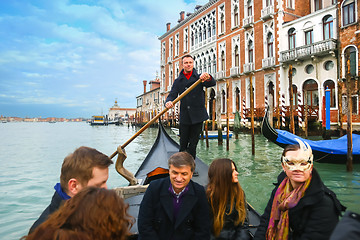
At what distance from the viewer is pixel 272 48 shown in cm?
1184

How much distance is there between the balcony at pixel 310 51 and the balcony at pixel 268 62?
0.52m

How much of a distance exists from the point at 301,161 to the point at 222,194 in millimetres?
468

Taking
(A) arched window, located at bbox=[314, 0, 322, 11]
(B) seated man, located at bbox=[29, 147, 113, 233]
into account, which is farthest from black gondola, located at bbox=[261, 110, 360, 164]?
(A) arched window, located at bbox=[314, 0, 322, 11]

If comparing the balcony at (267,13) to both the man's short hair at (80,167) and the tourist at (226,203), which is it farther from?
the man's short hair at (80,167)

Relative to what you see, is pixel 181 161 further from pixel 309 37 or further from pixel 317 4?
pixel 317 4

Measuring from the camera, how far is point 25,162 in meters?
6.43

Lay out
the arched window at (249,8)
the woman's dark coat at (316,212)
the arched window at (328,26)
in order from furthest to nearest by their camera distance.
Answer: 1. the arched window at (249,8)
2. the arched window at (328,26)
3. the woman's dark coat at (316,212)

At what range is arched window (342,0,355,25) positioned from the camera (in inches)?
340

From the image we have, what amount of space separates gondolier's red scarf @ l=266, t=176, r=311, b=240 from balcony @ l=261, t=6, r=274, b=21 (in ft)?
39.1

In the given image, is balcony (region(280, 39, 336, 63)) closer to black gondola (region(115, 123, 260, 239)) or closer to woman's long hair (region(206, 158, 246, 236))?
black gondola (region(115, 123, 260, 239))

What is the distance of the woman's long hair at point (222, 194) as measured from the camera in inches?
54.7

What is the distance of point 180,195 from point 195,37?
1709cm

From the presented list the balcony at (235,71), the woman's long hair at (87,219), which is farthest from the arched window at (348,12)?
the woman's long hair at (87,219)

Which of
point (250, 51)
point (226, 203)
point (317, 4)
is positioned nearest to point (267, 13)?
point (250, 51)
